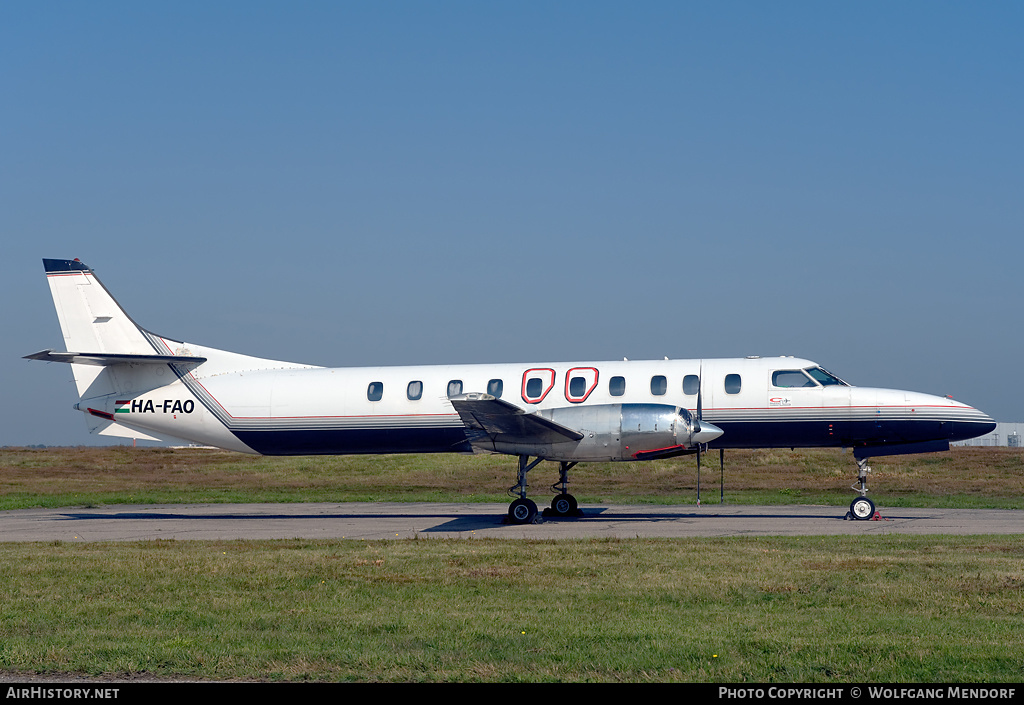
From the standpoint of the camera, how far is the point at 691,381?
22.7 meters

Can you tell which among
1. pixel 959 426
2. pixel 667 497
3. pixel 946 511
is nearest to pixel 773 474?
pixel 667 497

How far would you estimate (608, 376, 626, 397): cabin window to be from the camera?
22.8 m

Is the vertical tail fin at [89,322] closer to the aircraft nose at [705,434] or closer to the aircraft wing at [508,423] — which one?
the aircraft wing at [508,423]

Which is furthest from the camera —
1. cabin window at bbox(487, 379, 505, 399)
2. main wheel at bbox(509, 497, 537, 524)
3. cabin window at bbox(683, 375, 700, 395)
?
cabin window at bbox(487, 379, 505, 399)

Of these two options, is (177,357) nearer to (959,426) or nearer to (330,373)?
(330,373)

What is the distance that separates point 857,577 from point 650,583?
8.89 ft

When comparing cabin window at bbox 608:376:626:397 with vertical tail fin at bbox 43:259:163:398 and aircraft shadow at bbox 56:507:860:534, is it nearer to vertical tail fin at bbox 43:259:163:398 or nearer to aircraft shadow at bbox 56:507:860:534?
aircraft shadow at bbox 56:507:860:534

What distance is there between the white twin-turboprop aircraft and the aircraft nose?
Result: 3.2 inches

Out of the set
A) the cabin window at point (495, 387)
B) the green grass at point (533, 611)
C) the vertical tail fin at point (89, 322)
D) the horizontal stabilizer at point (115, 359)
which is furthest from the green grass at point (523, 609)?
the vertical tail fin at point (89, 322)

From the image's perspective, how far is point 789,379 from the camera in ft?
73.9

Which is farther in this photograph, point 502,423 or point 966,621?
point 502,423

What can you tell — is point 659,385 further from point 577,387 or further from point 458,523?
point 458,523

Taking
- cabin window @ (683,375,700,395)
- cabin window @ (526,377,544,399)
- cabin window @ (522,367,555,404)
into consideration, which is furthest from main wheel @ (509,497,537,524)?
cabin window @ (683,375,700,395)

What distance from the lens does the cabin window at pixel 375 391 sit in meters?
24.1
